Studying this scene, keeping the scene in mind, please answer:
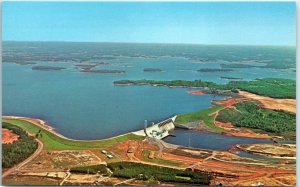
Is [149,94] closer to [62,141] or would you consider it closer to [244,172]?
[62,141]

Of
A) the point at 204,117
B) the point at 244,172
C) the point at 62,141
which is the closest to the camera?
the point at 244,172

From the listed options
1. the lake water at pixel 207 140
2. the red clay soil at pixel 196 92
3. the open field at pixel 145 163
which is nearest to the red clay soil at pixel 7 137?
the open field at pixel 145 163

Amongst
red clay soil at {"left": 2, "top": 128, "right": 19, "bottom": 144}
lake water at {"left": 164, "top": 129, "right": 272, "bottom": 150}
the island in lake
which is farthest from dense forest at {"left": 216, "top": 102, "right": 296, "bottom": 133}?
red clay soil at {"left": 2, "top": 128, "right": 19, "bottom": 144}

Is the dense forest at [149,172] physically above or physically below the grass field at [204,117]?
below

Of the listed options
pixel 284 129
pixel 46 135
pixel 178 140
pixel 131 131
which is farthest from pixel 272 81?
pixel 46 135

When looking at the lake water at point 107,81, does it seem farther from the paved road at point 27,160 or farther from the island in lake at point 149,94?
the paved road at point 27,160

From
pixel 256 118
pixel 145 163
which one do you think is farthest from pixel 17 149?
pixel 256 118
